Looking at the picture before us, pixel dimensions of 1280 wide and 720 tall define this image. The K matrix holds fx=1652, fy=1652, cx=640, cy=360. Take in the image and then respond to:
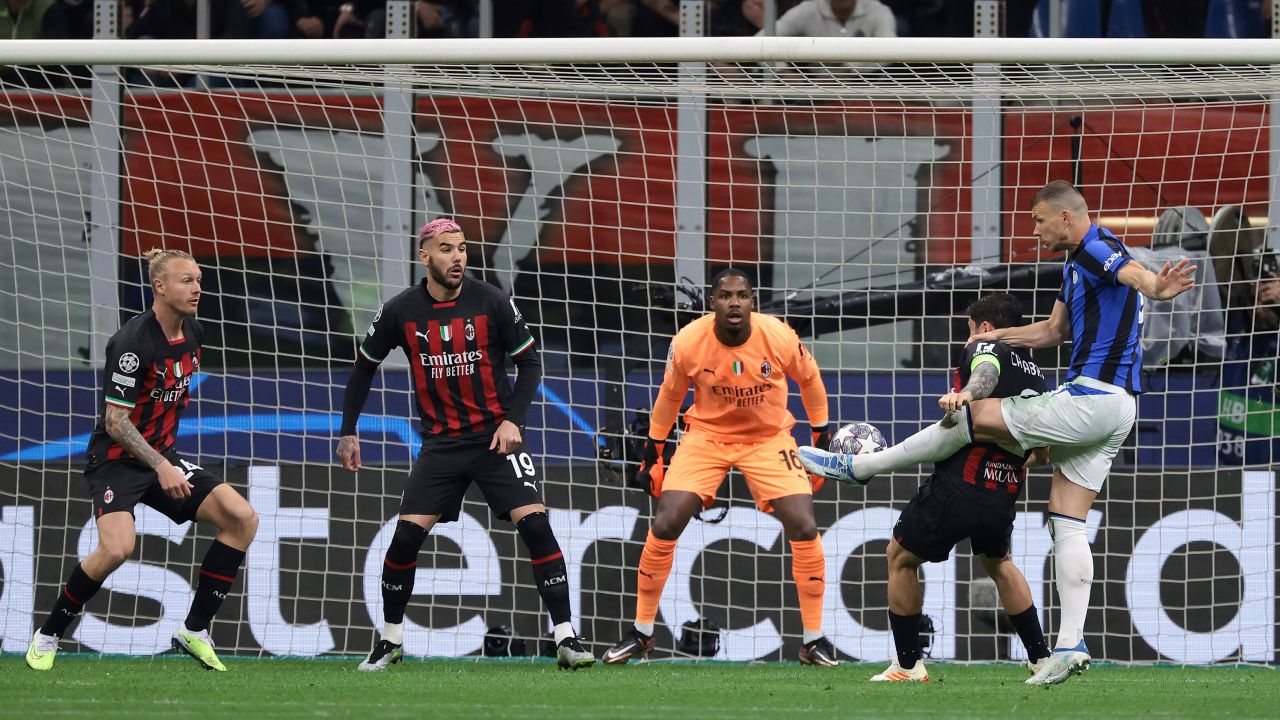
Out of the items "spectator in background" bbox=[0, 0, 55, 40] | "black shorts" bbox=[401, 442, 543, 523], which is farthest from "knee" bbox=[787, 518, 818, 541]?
"spectator in background" bbox=[0, 0, 55, 40]

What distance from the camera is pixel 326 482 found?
28.9 feet

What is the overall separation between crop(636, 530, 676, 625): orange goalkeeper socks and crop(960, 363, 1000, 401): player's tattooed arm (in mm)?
1915

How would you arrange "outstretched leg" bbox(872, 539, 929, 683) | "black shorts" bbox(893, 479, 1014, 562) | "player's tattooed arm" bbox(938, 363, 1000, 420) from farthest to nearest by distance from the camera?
"outstretched leg" bbox(872, 539, 929, 683) → "black shorts" bbox(893, 479, 1014, 562) → "player's tattooed arm" bbox(938, 363, 1000, 420)

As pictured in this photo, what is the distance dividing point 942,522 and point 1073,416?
654mm

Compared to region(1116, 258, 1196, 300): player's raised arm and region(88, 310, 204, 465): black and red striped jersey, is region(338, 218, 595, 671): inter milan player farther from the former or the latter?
region(1116, 258, 1196, 300): player's raised arm

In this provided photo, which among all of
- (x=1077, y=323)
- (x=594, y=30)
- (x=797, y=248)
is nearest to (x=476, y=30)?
(x=594, y=30)

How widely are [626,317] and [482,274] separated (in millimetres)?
1025

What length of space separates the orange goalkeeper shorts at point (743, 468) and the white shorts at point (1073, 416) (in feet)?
5.12

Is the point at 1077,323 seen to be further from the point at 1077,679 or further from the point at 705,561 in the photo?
the point at 705,561

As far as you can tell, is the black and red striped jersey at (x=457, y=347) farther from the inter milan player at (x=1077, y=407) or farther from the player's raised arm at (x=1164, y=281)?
the player's raised arm at (x=1164, y=281)

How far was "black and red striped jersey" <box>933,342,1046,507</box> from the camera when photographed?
6520 millimetres

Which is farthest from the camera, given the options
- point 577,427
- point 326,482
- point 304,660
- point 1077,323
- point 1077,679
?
point 577,427

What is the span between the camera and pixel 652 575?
775cm

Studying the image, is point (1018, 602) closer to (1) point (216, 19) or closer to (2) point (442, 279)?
(2) point (442, 279)
